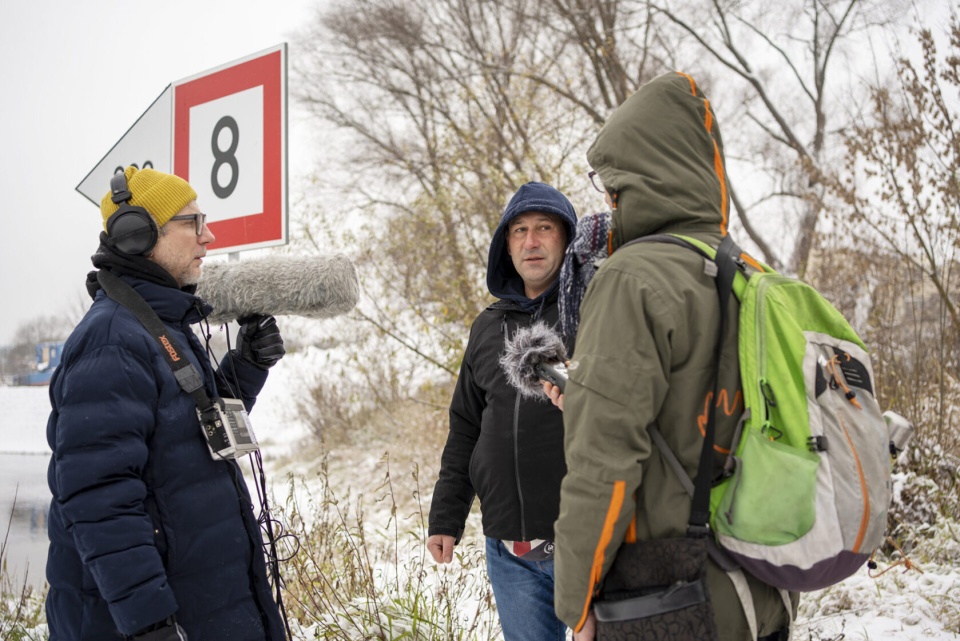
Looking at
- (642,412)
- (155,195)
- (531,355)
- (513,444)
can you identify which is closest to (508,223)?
(531,355)

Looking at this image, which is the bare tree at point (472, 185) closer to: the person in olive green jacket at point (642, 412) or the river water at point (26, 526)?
the river water at point (26, 526)

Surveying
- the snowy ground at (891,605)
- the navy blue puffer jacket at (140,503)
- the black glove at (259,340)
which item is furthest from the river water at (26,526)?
the navy blue puffer jacket at (140,503)

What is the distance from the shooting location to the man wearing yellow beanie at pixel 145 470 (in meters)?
1.72

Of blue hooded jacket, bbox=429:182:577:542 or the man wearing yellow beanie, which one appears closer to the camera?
the man wearing yellow beanie

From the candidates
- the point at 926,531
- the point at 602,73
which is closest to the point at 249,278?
the point at 926,531

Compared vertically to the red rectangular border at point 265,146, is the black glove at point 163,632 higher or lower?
lower

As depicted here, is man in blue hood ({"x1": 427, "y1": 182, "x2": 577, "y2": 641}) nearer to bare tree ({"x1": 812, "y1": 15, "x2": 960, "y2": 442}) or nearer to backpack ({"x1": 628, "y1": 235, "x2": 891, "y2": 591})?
backpack ({"x1": 628, "y1": 235, "x2": 891, "y2": 591})

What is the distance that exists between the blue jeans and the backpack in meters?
1.06

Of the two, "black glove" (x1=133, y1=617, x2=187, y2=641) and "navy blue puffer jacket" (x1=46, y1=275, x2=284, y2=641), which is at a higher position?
"navy blue puffer jacket" (x1=46, y1=275, x2=284, y2=641)

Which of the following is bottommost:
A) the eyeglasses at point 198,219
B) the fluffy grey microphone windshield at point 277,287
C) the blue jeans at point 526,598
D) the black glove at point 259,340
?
the blue jeans at point 526,598

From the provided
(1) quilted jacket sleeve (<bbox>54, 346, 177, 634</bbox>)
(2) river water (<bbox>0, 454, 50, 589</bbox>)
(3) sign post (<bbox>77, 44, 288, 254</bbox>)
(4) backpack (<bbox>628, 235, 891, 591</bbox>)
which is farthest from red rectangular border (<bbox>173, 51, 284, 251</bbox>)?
(2) river water (<bbox>0, 454, 50, 589</bbox>)

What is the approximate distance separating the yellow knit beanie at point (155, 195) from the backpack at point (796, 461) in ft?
5.52

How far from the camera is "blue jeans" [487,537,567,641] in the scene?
7.83ft

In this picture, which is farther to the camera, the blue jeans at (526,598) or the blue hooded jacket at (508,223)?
the blue hooded jacket at (508,223)
